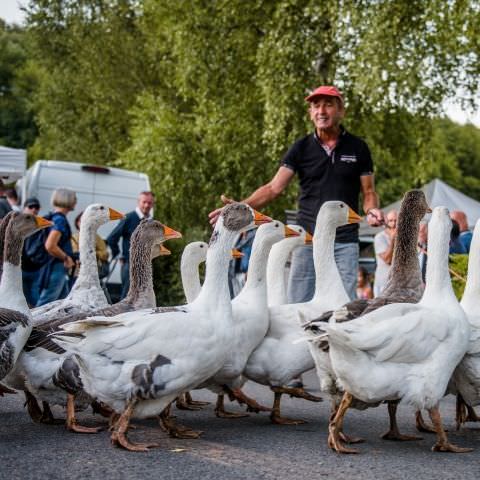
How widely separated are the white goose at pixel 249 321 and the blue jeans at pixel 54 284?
4523mm

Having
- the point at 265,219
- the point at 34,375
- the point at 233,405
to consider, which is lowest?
the point at 233,405

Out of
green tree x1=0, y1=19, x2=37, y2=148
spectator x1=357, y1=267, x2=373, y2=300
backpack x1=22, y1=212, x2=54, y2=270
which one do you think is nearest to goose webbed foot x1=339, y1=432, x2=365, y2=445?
backpack x1=22, y1=212, x2=54, y2=270

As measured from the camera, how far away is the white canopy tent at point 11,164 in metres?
14.3

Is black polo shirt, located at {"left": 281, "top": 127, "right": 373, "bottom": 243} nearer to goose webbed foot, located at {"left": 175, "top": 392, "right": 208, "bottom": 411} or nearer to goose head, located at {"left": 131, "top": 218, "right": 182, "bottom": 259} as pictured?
goose head, located at {"left": 131, "top": 218, "right": 182, "bottom": 259}

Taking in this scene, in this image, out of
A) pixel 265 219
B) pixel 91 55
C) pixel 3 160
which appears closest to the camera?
pixel 265 219

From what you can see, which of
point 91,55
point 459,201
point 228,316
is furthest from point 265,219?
point 91,55

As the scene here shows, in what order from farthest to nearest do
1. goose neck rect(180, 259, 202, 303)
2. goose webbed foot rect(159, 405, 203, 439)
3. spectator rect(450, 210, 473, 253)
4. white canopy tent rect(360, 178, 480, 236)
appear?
1. white canopy tent rect(360, 178, 480, 236)
2. spectator rect(450, 210, 473, 253)
3. goose neck rect(180, 259, 202, 303)
4. goose webbed foot rect(159, 405, 203, 439)

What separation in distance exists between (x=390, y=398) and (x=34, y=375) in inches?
103

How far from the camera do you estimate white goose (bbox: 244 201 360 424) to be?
21.6 ft

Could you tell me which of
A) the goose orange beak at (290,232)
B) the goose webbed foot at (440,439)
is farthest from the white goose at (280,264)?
the goose webbed foot at (440,439)

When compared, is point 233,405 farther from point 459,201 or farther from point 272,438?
point 459,201

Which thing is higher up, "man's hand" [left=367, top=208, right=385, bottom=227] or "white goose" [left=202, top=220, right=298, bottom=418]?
"man's hand" [left=367, top=208, right=385, bottom=227]

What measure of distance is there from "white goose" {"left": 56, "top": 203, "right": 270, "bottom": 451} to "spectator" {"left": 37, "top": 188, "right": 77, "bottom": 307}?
540 centimetres

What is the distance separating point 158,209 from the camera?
23.0 metres
